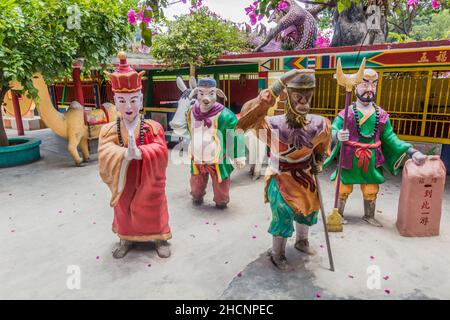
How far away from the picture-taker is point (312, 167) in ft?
11.1

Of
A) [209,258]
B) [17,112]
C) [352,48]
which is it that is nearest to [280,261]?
[209,258]

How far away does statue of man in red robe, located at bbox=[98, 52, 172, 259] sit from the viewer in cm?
338

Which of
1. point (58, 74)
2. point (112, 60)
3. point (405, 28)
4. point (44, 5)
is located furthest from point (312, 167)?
point (405, 28)

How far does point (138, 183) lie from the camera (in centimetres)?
363

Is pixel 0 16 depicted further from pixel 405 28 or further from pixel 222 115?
pixel 405 28

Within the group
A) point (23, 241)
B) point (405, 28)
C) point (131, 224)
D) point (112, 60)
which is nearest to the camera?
point (131, 224)

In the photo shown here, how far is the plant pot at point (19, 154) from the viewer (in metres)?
7.80

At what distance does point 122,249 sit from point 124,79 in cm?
183

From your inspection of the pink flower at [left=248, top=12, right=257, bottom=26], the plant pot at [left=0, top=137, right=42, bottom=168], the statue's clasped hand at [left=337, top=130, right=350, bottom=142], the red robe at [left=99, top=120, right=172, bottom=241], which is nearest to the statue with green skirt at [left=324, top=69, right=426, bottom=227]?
the statue's clasped hand at [left=337, top=130, right=350, bottom=142]

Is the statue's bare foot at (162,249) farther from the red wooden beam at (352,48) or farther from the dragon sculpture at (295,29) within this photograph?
the dragon sculpture at (295,29)

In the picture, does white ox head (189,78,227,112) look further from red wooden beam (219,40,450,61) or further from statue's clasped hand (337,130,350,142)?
red wooden beam (219,40,450,61)

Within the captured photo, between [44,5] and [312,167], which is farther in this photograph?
[44,5]

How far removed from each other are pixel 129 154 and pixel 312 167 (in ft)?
5.73

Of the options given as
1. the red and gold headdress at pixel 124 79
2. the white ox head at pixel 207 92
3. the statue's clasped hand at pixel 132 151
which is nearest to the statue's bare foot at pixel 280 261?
the statue's clasped hand at pixel 132 151
